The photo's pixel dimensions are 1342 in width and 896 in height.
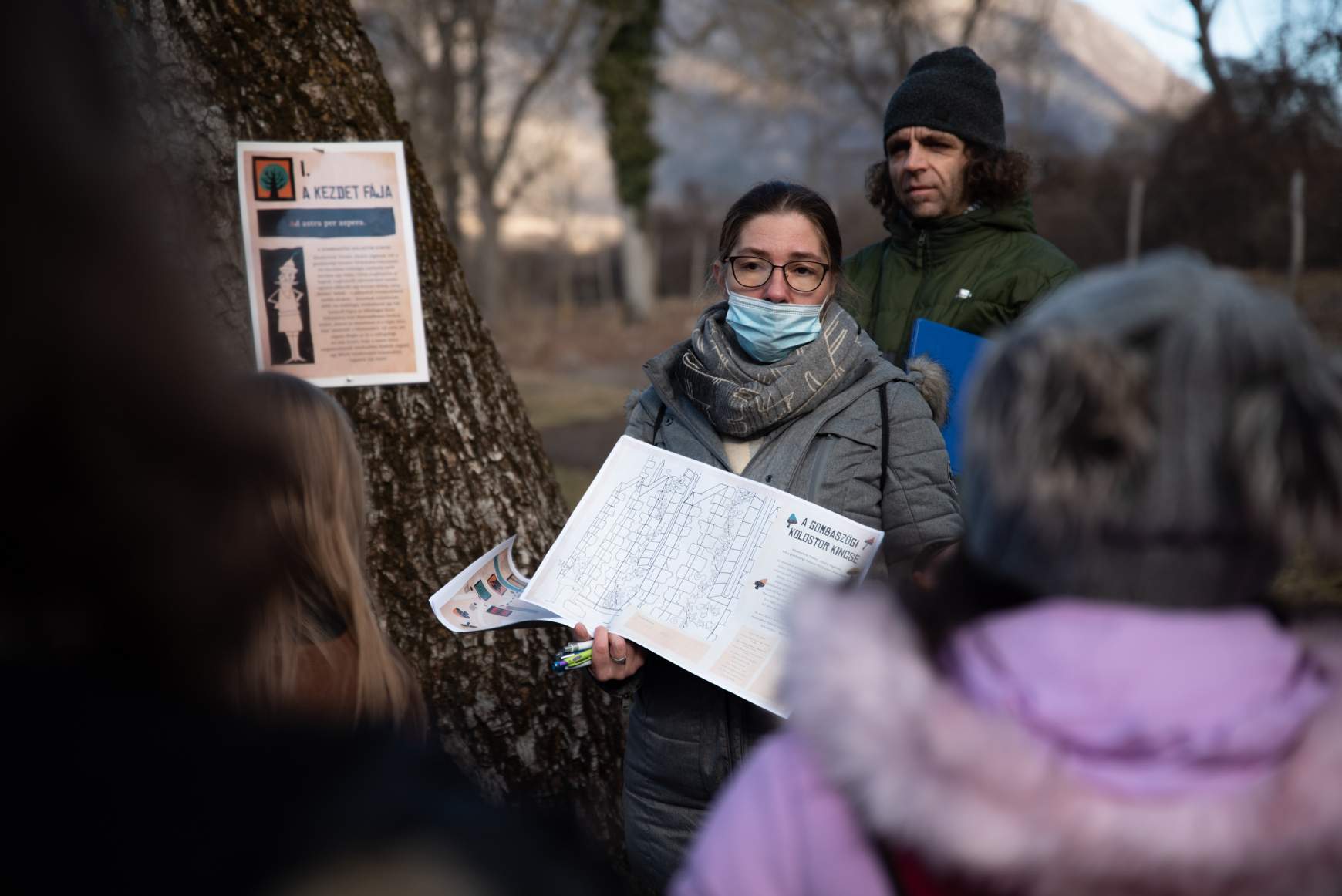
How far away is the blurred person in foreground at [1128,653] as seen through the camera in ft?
3.24

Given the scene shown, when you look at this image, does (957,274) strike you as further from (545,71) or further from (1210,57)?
(545,71)

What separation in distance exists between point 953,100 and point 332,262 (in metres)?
1.80

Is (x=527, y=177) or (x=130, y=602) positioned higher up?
(x=527, y=177)

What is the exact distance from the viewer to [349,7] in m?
3.15

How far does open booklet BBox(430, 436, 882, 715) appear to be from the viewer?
7.11ft

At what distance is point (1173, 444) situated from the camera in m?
1.01

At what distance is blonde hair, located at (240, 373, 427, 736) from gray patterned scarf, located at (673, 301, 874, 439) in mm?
859

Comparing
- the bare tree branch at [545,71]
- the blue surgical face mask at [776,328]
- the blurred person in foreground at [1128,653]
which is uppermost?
the bare tree branch at [545,71]

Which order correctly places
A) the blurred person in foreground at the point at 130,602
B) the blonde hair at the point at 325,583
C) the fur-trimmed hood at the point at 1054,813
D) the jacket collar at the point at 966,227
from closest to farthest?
the blurred person in foreground at the point at 130,602 < the fur-trimmed hood at the point at 1054,813 < the blonde hair at the point at 325,583 < the jacket collar at the point at 966,227

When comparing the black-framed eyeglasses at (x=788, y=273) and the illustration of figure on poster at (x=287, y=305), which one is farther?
the illustration of figure on poster at (x=287, y=305)

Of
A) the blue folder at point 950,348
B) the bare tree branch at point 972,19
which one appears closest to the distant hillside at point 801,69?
the bare tree branch at point 972,19

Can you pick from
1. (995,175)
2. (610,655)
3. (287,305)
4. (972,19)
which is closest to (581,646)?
(610,655)

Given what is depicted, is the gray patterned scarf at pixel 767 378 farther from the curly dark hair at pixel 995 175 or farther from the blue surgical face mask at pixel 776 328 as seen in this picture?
the curly dark hair at pixel 995 175

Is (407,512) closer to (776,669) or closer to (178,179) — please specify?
(178,179)
